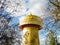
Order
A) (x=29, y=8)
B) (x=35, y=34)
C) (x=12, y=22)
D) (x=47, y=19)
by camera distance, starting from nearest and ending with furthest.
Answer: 1. (x=35, y=34)
2. (x=47, y=19)
3. (x=12, y=22)
4. (x=29, y=8)

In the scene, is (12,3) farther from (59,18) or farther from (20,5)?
(59,18)

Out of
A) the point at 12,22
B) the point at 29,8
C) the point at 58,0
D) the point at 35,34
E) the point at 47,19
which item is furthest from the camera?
the point at 29,8

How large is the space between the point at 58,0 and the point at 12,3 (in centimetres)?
319

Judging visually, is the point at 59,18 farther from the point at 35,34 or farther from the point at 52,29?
the point at 35,34

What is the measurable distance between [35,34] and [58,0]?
3.79 metres

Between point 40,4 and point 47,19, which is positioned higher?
point 40,4

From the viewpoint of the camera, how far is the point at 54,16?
9344 mm

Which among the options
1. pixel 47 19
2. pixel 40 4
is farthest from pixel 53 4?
pixel 40 4

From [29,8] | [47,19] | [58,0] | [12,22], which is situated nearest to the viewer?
[58,0]

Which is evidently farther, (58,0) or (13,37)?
(13,37)

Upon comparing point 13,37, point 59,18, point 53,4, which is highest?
point 53,4

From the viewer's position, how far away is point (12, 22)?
1070 cm

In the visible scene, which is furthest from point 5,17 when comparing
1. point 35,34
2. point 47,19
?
point 35,34

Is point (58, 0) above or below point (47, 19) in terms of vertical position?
above
